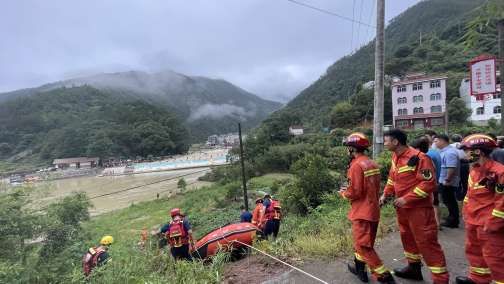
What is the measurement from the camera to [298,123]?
204 ft

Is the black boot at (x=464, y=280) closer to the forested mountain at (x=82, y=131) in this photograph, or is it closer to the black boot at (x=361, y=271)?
the black boot at (x=361, y=271)

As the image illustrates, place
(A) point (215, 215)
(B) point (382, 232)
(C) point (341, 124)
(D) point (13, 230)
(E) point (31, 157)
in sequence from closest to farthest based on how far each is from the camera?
(B) point (382, 232) → (D) point (13, 230) → (A) point (215, 215) → (C) point (341, 124) → (E) point (31, 157)

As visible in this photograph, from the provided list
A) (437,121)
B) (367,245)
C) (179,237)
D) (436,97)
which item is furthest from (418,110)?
(367,245)

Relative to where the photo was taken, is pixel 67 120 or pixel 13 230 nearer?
pixel 13 230

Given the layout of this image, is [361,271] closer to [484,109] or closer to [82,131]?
[484,109]

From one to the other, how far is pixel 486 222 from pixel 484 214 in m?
0.14

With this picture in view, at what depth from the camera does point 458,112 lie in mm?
37969

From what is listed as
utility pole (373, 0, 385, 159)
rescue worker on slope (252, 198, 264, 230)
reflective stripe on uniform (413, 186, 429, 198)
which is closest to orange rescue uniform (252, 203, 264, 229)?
rescue worker on slope (252, 198, 264, 230)

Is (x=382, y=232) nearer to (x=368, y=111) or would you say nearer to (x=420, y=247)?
(x=420, y=247)

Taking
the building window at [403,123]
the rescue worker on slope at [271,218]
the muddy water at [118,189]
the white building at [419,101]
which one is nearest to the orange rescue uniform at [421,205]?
the rescue worker on slope at [271,218]

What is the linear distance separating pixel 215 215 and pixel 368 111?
32.6 metres

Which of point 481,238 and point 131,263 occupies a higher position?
point 481,238

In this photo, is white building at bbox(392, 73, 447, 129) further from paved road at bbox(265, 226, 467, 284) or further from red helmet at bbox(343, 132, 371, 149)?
red helmet at bbox(343, 132, 371, 149)

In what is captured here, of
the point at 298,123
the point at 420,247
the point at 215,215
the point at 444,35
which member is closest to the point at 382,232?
the point at 420,247
